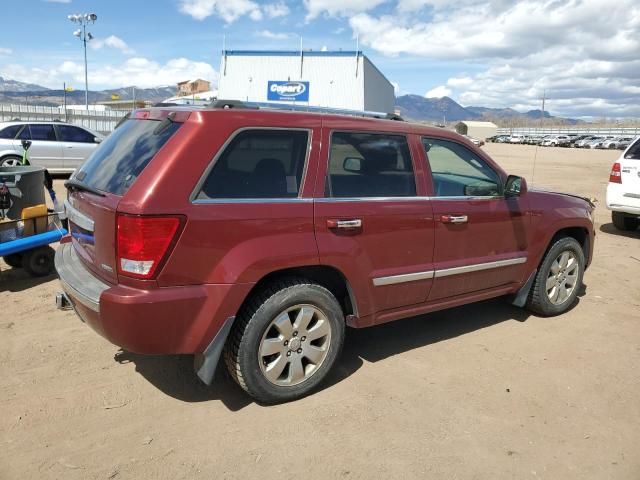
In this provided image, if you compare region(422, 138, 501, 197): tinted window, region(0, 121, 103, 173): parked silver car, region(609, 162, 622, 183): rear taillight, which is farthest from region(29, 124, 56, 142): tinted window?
region(609, 162, 622, 183): rear taillight

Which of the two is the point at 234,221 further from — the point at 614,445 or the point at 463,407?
the point at 614,445

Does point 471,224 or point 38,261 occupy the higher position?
point 471,224

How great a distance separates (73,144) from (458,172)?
484 inches

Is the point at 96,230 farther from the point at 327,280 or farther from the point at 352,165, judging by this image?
the point at 352,165

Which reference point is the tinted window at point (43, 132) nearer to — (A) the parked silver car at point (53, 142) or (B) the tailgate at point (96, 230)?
(A) the parked silver car at point (53, 142)

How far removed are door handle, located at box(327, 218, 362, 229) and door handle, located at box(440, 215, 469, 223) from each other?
0.79 m

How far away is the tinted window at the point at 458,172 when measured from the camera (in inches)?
156

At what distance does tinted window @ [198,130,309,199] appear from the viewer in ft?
9.67

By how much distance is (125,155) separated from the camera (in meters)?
3.15

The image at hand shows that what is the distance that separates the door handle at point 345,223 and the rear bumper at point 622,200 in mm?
6834

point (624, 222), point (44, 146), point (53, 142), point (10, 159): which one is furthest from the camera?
point (53, 142)

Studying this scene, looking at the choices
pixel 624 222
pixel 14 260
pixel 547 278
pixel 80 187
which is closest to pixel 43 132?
pixel 14 260

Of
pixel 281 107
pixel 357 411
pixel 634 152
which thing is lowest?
pixel 357 411

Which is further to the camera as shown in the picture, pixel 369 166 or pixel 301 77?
pixel 301 77
